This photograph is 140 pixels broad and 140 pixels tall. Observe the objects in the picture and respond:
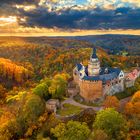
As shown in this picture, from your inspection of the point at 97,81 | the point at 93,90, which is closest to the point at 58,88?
the point at 93,90

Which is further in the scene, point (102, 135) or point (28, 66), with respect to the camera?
point (28, 66)

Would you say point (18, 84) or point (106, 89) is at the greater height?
point (106, 89)

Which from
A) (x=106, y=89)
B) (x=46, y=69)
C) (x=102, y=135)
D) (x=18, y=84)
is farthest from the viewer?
(x=46, y=69)

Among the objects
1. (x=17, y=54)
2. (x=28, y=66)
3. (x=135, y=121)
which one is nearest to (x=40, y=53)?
(x=17, y=54)

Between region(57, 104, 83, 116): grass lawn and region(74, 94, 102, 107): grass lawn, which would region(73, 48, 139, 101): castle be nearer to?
region(74, 94, 102, 107): grass lawn

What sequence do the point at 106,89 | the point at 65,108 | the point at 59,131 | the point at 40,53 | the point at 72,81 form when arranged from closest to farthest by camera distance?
the point at 59,131, the point at 65,108, the point at 106,89, the point at 72,81, the point at 40,53

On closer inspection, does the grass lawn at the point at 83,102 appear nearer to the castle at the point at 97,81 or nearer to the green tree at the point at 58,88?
the castle at the point at 97,81

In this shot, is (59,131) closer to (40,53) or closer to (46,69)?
(46,69)

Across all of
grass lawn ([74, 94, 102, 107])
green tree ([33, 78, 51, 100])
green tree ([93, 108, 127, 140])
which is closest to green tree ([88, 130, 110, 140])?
green tree ([93, 108, 127, 140])

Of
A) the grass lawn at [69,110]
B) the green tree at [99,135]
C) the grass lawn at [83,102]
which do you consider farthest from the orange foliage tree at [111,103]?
the green tree at [99,135]
